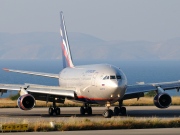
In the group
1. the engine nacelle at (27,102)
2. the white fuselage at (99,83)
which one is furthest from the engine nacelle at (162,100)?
the engine nacelle at (27,102)

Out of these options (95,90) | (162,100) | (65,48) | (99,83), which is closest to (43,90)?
(95,90)

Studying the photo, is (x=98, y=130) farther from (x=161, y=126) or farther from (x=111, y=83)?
(x=111, y=83)

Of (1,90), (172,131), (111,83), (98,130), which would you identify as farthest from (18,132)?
(1,90)

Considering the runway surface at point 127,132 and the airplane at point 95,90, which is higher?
the airplane at point 95,90

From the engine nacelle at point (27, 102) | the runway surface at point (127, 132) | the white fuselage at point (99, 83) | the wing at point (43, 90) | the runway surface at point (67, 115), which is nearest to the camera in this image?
the runway surface at point (127, 132)

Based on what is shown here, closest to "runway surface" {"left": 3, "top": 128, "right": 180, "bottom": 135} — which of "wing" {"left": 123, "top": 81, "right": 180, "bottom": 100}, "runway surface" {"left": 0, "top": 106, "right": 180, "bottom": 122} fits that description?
"runway surface" {"left": 0, "top": 106, "right": 180, "bottom": 122}

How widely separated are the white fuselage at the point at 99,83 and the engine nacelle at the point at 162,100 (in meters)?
3.67

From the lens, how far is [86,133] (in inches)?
1312

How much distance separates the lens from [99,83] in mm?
46625

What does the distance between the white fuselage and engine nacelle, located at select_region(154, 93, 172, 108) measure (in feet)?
12.0

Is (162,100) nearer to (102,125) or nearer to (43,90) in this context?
(43,90)

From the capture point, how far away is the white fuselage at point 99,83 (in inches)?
1785

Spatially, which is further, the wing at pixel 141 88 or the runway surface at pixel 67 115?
the wing at pixel 141 88

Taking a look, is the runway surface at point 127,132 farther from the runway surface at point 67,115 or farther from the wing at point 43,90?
the wing at point 43,90
